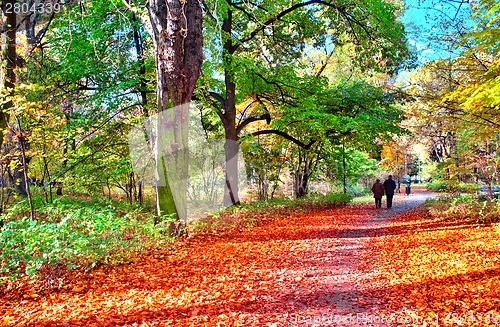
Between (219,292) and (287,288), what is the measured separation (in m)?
0.91

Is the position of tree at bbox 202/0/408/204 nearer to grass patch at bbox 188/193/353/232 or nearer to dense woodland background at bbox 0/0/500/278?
dense woodland background at bbox 0/0/500/278

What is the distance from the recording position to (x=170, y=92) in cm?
725

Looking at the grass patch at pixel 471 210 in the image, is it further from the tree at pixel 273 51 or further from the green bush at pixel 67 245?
the green bush at pixel 67 245

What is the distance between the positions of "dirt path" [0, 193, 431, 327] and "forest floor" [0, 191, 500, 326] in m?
0.01

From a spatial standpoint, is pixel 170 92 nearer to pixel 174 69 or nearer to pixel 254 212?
pixel 174 69

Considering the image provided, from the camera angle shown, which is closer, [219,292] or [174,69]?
[219,292]

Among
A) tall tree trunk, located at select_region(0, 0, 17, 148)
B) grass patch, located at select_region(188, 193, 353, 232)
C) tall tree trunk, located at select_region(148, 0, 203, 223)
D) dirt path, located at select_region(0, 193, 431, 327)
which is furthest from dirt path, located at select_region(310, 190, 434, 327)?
tall tree trunk, located at select_region(0, 0, 17, 148)

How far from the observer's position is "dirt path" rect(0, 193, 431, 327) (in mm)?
3758

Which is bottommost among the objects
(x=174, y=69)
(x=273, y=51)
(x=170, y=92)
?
(x=170, y=92)

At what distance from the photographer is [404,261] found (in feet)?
19.5

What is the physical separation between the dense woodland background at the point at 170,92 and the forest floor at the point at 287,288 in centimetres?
68

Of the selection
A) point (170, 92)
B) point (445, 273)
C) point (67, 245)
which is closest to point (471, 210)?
point (445, 273)

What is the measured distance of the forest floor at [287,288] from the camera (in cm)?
374

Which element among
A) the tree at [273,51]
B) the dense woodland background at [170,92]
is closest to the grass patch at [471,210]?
the dense woodland background at [170,92]
